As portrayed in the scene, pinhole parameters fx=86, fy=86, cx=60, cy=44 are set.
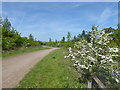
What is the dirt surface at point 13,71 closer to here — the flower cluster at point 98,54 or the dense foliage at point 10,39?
the flower cluster at point 98,54

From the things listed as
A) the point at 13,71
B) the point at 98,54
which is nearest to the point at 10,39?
the point at 13,71

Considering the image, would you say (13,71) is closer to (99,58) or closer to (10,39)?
(99,58)

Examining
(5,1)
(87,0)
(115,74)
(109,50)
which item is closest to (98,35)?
(109,50)

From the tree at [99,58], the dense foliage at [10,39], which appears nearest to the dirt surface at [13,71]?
the tree at [99,58]

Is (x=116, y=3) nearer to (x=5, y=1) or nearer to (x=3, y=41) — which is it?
(x=5, y=1)

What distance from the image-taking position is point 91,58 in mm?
2338

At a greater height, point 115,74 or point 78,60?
point 78,60

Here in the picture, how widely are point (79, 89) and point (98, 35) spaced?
1.82 m

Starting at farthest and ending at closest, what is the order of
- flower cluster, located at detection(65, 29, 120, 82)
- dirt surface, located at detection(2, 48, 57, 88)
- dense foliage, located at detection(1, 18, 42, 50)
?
1. dense foliage, located at detection(1, 18, 42, 50)
2. dirt surface, located at detection(2, 48, 57, 88)
3. flower cluster, located at detection(65, 29, 120, 82)

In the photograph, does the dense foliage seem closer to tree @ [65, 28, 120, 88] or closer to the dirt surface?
the dirt surface

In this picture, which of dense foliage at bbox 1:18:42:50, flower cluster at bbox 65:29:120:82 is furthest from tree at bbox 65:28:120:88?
dense foliage at bbox 1:18:42:50

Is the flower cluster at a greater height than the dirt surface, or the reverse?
the flower cluster

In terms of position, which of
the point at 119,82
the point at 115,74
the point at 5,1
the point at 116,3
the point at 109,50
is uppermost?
the point at 5,1

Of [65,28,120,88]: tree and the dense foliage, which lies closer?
[65,28,120,88]: tree
